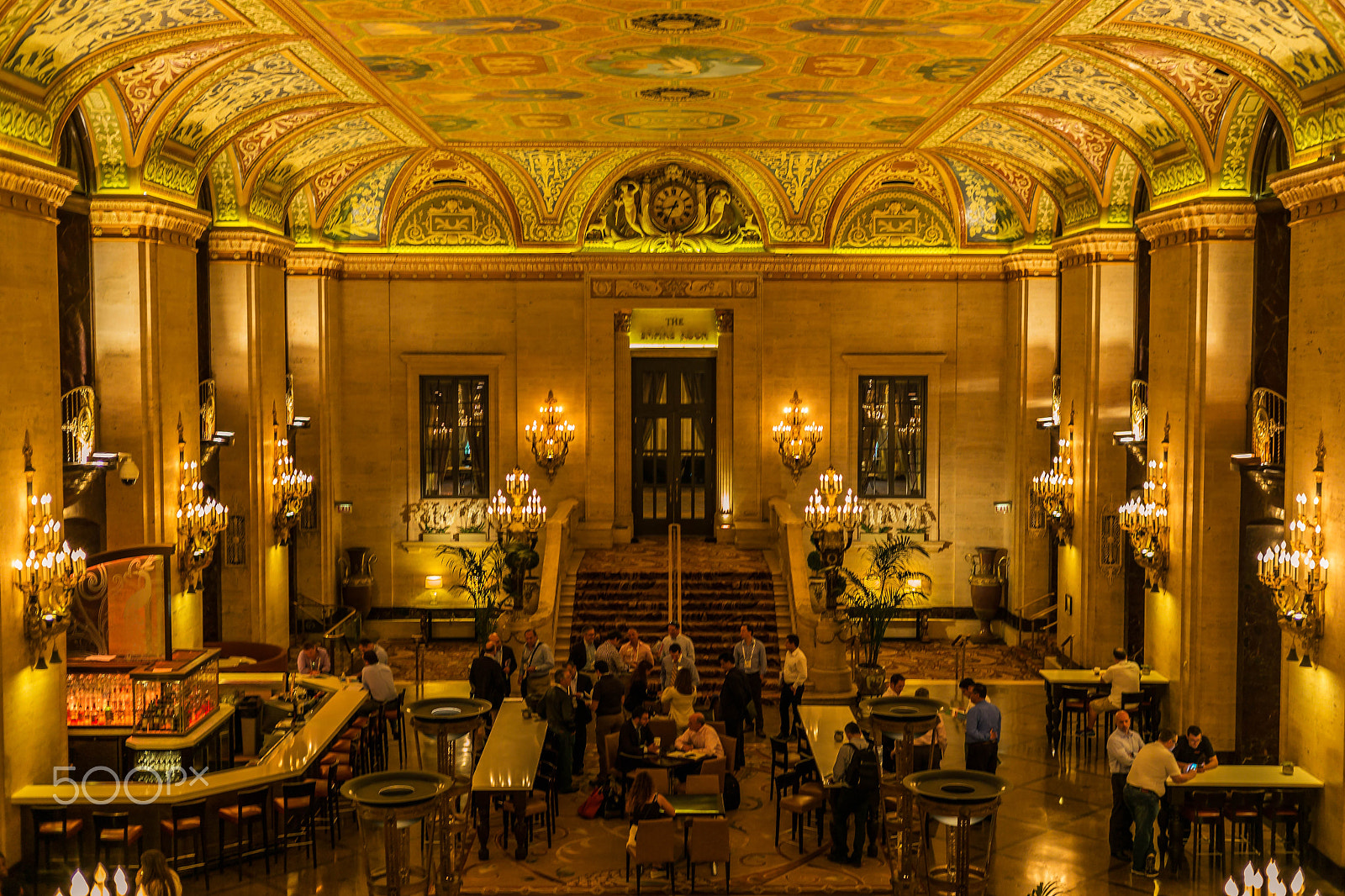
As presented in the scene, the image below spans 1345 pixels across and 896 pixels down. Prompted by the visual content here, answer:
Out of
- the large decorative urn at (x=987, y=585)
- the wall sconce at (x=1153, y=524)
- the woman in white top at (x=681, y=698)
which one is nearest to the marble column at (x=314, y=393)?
the woman in white top at (x=681, y=698)

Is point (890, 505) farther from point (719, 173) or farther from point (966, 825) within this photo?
point (966, 825)

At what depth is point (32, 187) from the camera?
11750 millimetres

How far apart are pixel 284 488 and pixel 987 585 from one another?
1199 cm

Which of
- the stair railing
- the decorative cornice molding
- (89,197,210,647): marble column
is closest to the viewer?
the decorative cornice molding

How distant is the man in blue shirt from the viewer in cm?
1317

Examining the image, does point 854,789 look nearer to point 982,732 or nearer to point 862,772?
point 862,772

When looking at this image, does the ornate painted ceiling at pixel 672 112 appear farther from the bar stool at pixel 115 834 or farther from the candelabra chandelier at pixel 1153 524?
the bar stool at pixel 115 834

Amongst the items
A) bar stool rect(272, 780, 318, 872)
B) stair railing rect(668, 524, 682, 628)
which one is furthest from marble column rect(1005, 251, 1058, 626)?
bar stool rect(272, 780, 318, 872)

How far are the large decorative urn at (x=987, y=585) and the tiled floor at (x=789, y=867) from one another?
8.26 m

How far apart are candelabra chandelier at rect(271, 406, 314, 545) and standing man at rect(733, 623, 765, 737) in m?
7.44

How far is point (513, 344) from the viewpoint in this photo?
23453 mm

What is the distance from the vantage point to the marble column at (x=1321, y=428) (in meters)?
11.7

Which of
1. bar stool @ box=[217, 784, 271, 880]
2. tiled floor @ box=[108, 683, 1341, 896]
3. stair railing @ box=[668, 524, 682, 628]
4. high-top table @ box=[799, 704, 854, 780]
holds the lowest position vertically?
tiled floor @ box=[108, 683, 1341, 896]

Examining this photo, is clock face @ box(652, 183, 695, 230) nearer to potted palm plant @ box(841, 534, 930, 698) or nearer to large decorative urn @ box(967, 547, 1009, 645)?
potted palm plant @ box(841, 534, 930, 698)
